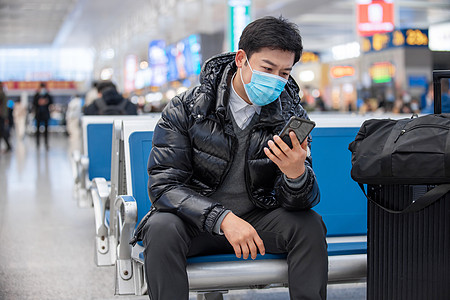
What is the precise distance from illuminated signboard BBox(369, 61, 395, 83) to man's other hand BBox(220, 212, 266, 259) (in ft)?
52.1

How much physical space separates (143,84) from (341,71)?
10.0 metres

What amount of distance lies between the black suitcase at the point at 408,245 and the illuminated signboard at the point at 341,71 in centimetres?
2058

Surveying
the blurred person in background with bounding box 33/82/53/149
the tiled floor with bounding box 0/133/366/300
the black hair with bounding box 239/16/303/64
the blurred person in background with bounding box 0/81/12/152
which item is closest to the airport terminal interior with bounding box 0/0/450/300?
the tiled floor with bounding box 0/133/366/300

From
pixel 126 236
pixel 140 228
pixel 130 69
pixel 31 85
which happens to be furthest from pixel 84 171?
pixel 31 85

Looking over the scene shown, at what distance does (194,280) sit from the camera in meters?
2.27

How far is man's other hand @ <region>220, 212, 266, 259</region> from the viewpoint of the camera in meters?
2.13

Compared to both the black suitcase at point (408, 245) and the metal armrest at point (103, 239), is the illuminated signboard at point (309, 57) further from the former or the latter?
the black suitcase at point (408, 245)

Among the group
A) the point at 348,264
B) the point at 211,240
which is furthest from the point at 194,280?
the point at 348,264

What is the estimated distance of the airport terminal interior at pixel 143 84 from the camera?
11.6 ft

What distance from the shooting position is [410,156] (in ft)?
6.74

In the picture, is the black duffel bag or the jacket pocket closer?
the black duffel bag

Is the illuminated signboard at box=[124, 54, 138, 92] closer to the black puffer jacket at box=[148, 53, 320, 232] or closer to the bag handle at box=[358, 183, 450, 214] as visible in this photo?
the black puffer jacket at box=[148, 53, 320, 232]

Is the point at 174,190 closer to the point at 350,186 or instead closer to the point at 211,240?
the point at 211,240

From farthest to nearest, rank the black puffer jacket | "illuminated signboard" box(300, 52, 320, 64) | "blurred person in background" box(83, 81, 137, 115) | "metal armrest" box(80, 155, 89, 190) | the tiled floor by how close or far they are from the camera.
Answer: "illuminated signboard" box(300, 52, 320, 64) < "blurred person in background" box(83, 81, 137, 115) < "metal armrest" box(80, 155, 89, 190) < the tiled floor < the black puffer jacket
